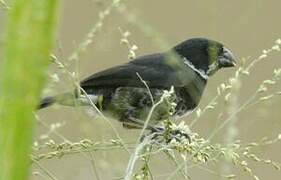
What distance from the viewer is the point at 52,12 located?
78 cm

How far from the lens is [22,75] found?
773 millimetres

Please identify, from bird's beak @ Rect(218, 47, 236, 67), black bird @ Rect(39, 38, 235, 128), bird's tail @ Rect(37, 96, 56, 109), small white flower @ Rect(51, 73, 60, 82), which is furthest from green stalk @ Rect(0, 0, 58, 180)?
bird's beak @ Rect(218, 47, 236, 67)

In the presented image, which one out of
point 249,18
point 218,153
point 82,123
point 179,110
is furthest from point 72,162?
point 179,110

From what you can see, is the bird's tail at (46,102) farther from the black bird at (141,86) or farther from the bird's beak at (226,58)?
the bird's beak at (226,58)

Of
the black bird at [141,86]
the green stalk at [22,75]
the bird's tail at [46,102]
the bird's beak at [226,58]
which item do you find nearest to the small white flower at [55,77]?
the green stalk at [22,75]

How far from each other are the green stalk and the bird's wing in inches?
137

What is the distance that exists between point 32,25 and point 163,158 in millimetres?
1315

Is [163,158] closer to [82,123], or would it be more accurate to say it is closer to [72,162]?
[72,162]

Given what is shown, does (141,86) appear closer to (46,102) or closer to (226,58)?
(226,58)

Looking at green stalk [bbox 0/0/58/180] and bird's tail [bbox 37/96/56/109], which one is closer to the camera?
green stalk [bbox 0/0/58/180]

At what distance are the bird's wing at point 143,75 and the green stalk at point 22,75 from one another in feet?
11.4

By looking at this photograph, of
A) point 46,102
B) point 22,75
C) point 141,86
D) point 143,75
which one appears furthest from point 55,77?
point 143,75

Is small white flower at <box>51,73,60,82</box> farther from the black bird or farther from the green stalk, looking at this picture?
the black bird

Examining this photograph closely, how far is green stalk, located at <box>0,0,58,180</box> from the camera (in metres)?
0.77
